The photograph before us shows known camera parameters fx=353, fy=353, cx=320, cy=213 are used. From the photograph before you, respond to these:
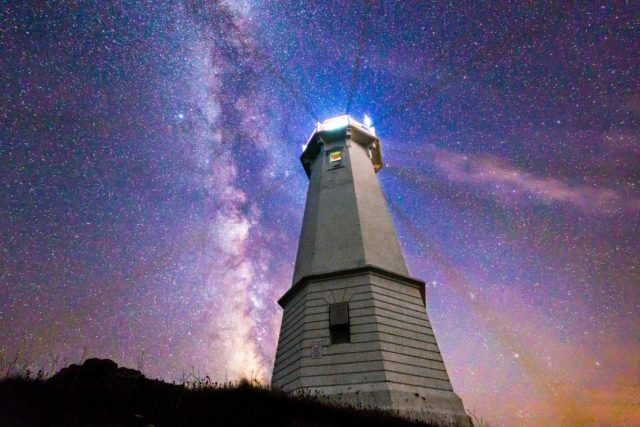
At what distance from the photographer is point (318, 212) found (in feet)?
61.5

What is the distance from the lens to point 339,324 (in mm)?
13586

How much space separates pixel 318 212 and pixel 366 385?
9160mm

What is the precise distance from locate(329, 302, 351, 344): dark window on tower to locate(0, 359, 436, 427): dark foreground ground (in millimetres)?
4931

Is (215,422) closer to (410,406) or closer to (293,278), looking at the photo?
(410,406)

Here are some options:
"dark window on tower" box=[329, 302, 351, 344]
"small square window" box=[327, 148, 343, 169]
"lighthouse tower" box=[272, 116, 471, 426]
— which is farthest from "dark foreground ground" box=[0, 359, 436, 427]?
"small square window" box=[327, 148, 343, 169]

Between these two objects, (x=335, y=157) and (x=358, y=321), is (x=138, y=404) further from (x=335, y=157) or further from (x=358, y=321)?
(x=335, y=157)

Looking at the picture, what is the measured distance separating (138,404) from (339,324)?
8.53 m

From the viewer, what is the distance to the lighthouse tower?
1208cm

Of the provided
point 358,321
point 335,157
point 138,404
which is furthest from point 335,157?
point 138,404

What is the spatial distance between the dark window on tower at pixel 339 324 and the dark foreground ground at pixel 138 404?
493 cm

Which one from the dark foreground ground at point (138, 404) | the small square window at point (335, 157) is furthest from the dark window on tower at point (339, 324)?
the small square window at point (335, 157)

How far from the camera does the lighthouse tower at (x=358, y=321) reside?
12.1 m

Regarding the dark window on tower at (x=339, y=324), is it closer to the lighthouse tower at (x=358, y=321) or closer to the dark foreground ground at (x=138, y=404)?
the lighthouse tower at (x=358, y=321)

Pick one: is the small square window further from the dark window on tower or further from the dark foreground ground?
the dark foreground ground
